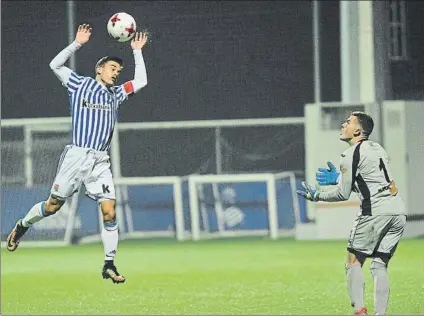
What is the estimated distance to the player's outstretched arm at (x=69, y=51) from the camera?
7.93m

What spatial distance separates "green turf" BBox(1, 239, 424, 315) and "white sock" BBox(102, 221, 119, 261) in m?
0.50

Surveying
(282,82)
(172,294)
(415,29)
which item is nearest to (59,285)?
(172,294)

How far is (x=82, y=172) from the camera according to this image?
8.33 m

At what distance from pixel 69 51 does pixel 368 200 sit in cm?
212

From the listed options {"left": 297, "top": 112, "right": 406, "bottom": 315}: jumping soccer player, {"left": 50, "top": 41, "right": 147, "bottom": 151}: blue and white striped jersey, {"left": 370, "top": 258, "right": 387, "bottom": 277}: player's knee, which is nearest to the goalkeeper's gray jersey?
{"left": 297, "top": 112, "right": 406, "bottom": 315}: jumping soccer player

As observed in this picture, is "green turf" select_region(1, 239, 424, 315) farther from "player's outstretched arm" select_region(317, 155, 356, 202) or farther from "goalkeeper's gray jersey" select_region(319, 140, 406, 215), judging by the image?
"player's outstretched arm" select_region(317, 155, 356, 202)

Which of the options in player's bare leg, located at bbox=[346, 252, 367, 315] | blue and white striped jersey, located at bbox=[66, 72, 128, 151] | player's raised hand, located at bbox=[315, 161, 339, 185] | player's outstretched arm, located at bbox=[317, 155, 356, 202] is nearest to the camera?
player's outstretched arm, located at bbox=[317, 155, 356, 202]

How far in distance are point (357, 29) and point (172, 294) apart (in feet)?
17.8

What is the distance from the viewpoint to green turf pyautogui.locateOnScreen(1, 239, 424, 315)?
8.77 metres

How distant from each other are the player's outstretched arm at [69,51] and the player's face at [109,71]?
0.66 feet

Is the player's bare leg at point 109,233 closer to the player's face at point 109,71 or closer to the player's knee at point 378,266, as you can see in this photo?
the player's face at point 109,71

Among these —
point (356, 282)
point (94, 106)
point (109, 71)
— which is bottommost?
point (356, 282)

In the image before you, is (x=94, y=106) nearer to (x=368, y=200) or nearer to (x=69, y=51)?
(x=69, y=51)

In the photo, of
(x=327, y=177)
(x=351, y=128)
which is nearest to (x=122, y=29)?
(x=327, y=177)
